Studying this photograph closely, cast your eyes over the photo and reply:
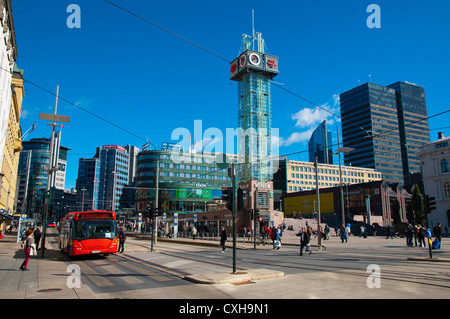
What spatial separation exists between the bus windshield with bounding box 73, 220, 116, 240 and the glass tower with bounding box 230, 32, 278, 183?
176ft

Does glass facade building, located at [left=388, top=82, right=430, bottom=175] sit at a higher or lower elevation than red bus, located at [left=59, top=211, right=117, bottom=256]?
higher

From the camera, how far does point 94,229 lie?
18.6 metres

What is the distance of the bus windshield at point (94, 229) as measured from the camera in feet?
59.7

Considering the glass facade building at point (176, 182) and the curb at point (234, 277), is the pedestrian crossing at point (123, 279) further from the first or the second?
the glass facade building at point (176, 182)

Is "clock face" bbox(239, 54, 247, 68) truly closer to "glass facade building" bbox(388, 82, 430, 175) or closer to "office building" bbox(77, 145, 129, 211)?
"glass facade building" bbox(388, 82, 430, 175)

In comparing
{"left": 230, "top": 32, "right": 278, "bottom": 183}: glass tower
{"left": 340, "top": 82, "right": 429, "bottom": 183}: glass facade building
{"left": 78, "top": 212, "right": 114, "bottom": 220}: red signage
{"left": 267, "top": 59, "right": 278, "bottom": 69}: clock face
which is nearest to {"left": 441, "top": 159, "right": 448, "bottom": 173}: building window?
{"left": 230, "top": 32, "right": 278, "bottom": 183}: glass tower

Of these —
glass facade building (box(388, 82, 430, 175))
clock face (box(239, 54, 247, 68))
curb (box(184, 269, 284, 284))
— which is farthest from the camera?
glass facade building (box(388, 82, 430, 175))

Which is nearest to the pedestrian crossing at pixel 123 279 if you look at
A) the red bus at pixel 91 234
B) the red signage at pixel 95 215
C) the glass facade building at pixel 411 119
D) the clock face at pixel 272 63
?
the red bus at pixel 91 234

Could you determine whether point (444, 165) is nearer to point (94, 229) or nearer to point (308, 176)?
point (94, 229)

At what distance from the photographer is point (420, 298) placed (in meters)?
7.58

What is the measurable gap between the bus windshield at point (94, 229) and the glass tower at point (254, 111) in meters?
53.5

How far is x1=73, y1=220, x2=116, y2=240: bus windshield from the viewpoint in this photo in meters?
18.2

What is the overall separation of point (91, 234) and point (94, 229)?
0.31 meters

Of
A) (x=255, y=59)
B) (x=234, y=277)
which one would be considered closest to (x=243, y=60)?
(x=255, y=59)
